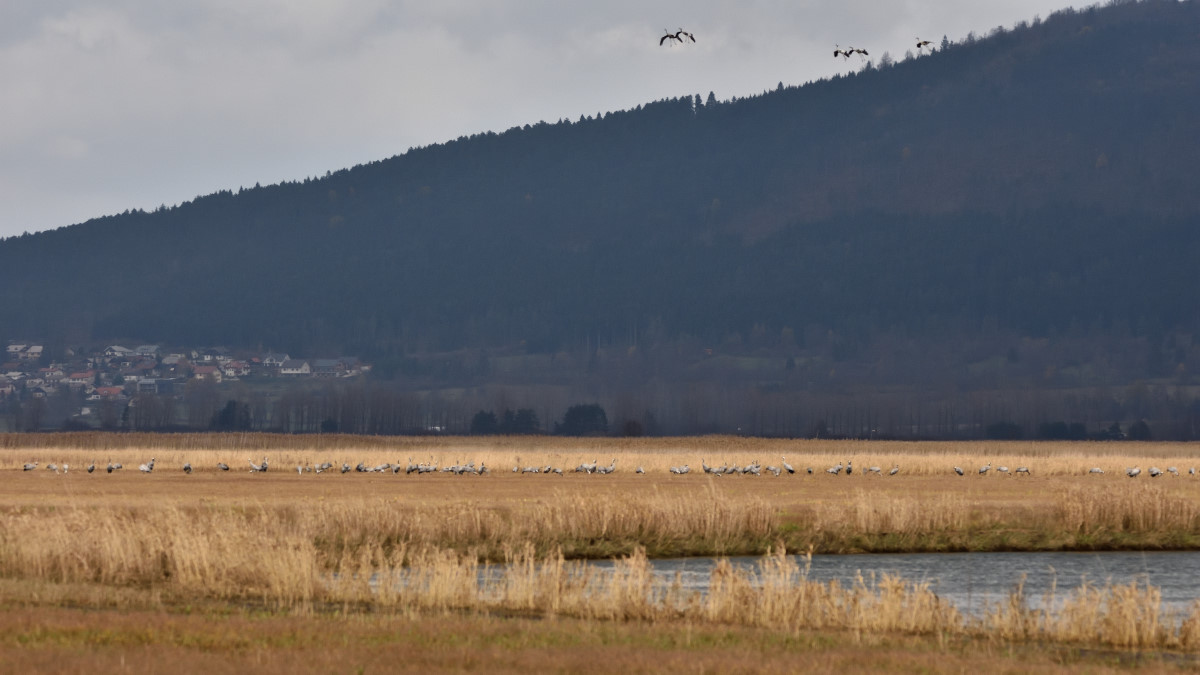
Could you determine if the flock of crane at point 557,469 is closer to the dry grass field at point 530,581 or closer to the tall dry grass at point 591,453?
the tall dry grass at point 591,453

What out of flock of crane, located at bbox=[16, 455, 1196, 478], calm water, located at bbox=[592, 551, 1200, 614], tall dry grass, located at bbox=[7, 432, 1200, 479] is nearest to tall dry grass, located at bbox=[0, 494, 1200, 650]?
calm water, located at bbox=[592, 551, 1200, 614]

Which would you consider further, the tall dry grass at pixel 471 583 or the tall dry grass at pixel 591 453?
the tall dry grass at pixel 591 453

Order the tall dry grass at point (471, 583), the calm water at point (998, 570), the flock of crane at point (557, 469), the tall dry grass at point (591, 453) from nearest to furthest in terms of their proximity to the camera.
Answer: the tall dry grass at point (471, 583) → the calm water at point (998, 570) → the flock of crane at point (557, 469) → the tall dry grass at point (591, 453)

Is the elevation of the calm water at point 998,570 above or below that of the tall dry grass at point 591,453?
below

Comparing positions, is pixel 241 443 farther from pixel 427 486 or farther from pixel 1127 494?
pixel 1127 494

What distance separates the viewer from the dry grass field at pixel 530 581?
25828 mm

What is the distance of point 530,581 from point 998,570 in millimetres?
17582

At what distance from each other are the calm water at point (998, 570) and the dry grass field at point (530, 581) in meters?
1.30

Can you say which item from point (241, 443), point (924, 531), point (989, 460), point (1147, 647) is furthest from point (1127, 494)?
point (241, 443)

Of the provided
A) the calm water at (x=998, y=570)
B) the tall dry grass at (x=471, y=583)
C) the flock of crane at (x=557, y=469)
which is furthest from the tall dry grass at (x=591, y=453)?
the tall dry grass at (x=471, y=583)

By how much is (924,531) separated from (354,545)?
19.4 m

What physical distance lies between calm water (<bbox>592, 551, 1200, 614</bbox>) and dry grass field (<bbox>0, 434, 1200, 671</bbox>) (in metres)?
1.30

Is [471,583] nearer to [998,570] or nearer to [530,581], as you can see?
[530,581]

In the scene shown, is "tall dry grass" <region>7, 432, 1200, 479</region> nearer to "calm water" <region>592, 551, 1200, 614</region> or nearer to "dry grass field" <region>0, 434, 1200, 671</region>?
"dry grass field" <region>0, 434, 1200, 671</region>
